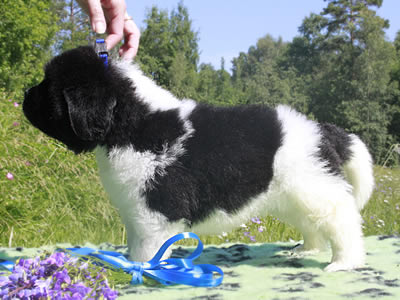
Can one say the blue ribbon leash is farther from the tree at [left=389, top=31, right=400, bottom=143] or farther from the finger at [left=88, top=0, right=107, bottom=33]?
the tree at [left=389, top=31, right=400, bottom=143]

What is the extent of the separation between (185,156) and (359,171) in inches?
55.3

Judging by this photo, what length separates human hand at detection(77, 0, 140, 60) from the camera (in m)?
2.87

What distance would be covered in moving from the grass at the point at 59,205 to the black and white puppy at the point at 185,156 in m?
1.61

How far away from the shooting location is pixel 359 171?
3.12m

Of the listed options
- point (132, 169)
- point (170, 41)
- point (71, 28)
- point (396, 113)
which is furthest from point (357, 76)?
point (132, 169)

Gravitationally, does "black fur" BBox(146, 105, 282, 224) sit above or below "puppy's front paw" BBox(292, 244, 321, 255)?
above

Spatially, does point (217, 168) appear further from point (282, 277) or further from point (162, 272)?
point (282, 277)

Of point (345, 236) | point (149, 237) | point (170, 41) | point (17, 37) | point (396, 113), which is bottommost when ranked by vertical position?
point (345, 236)

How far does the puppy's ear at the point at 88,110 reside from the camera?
246cm

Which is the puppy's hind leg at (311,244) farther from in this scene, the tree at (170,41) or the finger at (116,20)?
the tree at (170,41)

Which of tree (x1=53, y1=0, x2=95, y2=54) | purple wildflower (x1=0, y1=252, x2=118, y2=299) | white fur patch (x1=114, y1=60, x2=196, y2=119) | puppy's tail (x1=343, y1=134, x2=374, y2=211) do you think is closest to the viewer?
purple wildflower (x1=0, y1=252, x2=118, y2=299)

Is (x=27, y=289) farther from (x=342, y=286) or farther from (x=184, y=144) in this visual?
(x=342, y=286)

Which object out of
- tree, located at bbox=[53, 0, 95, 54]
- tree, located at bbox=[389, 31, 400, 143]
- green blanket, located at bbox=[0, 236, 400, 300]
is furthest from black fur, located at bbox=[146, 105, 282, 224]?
tree, located at bbox=[389, 31, 400, 143]

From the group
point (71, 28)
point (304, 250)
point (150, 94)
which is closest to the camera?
point (150, 94)
